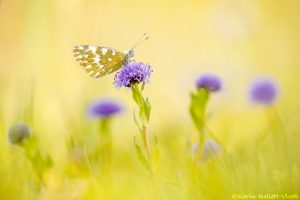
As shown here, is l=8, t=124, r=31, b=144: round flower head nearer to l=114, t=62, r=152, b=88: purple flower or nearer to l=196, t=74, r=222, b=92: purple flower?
l=114, t=62, r=152, b=88: purple flower

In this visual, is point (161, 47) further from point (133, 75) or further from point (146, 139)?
point (146, 139)

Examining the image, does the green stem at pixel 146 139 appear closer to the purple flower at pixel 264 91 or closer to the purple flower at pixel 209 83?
the purple flower at pixel 209 83

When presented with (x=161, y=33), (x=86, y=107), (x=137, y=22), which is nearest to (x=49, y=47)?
(x=86, y=107)

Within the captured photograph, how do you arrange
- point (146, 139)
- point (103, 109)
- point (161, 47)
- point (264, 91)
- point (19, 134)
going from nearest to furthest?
point (146, 139) → point (19, 134) → point (264, 91) → point (103, 109) → point (161, 47)

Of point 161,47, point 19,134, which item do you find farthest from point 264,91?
point 161,47

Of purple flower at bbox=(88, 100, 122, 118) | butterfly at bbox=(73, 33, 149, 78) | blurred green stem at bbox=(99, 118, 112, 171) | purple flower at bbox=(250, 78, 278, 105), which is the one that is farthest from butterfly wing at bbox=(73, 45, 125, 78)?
purple flower at bbox=(250, 78, 278, 105)
